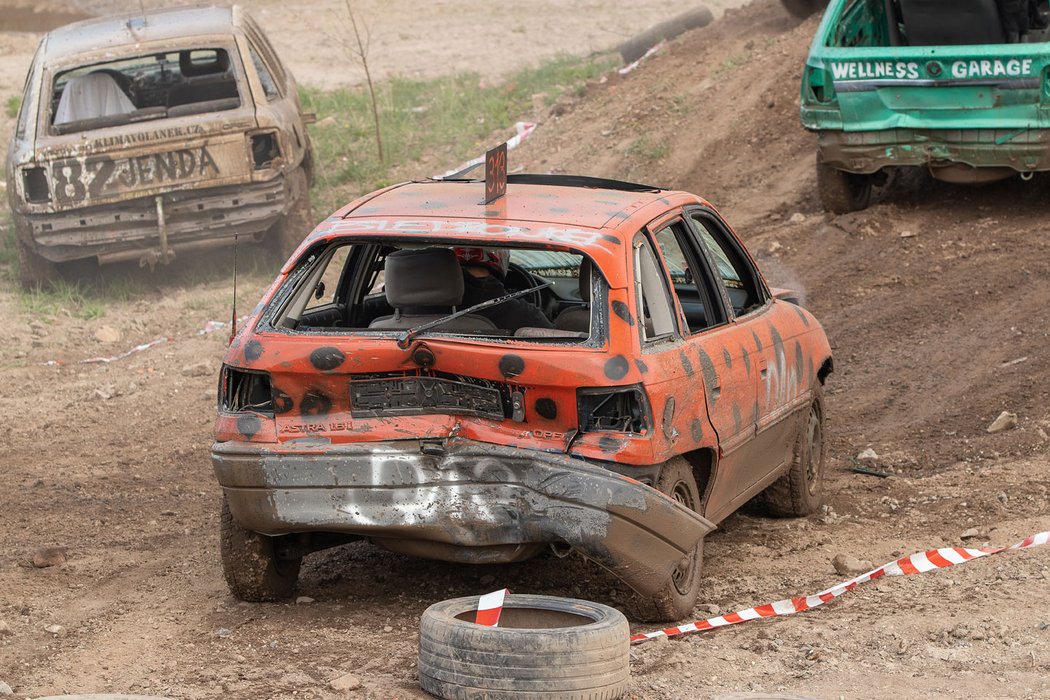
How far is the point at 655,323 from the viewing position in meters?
5.77

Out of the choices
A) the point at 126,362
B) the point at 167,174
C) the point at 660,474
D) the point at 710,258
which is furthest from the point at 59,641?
the point at 167,174

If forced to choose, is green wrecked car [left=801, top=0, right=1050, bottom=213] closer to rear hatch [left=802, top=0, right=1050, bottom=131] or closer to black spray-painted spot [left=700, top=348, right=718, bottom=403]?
rear hatch [left=802, top=0, right=1050, bottom=131]

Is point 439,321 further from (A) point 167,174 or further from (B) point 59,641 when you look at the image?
(A) point 167,174

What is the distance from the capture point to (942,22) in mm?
11844

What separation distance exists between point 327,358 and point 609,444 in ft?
3.38

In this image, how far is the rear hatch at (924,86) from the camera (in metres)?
10.9

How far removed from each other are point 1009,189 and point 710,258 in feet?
22.4

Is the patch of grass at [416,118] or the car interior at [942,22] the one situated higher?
the car interior at [942,22]

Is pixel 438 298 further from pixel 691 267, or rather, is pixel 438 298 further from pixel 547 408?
pixel 691 267

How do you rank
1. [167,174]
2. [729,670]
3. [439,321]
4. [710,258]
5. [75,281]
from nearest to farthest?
[729,670]
[439,321]
[710,258]
[167,174]
[75,281]

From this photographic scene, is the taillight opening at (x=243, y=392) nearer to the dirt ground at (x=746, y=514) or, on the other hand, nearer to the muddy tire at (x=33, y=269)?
the dirt ground at (x=746, y=514)

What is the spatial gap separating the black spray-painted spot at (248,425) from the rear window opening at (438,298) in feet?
1.16

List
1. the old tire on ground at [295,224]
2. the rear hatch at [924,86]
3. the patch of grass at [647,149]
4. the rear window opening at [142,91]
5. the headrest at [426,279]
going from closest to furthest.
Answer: the headrest at [426,279] → the rear hatch at [924,86] → the rear window opening at [142,91] → the old tire on ground at [295,224] → the patch of grass at [647,149]

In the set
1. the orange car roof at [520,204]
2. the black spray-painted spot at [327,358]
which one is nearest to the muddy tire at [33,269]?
the orange car roof at [520,204]
